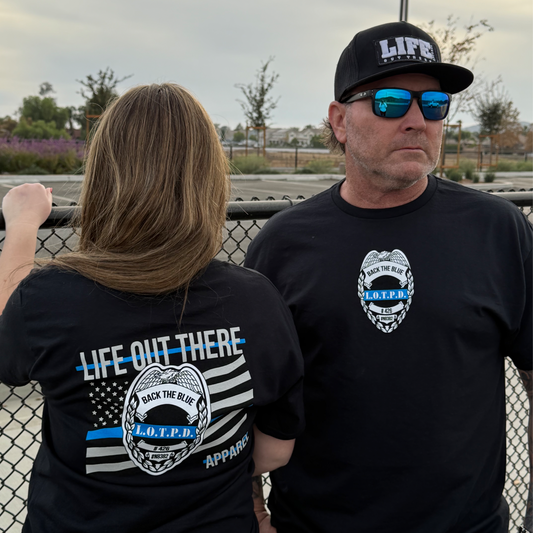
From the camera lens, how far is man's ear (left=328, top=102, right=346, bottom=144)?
1.92 metres

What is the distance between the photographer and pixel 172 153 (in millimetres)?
1316

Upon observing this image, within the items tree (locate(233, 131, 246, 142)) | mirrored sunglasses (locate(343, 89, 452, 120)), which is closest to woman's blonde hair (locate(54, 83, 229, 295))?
mirrored sunglasses (locate(343, 89, 452, 120))

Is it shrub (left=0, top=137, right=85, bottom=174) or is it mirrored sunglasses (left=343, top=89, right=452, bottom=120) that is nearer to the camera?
mirrored sunglasses (left=343, top=89, right=452, bottom=120)

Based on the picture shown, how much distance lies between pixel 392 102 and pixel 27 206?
1153mm

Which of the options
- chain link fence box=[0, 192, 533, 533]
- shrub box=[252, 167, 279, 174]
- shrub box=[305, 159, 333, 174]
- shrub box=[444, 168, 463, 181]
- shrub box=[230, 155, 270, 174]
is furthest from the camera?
shrub box=[305, 159, 333, 174]

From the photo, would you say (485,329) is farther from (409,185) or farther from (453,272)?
(409,185)

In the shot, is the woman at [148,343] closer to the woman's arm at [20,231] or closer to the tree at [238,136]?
the woman's arm at [20,231]

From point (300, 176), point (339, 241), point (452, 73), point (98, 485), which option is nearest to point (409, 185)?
point (339, 241)

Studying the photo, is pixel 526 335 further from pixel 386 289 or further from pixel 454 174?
pixel 454 174

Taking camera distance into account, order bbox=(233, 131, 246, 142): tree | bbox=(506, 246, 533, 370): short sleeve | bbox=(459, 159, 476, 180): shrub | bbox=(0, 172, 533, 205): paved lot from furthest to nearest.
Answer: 1. bbox=(233, 131, 246, 142): tree
2. bbox=(459, 159, 476, 180): shrub
3. bbox=(0, 172, 533, 205): paved lot
4. bbox=(506, 246, 533, 370): short sleeve

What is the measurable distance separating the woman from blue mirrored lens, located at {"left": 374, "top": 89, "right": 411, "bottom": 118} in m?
0.63

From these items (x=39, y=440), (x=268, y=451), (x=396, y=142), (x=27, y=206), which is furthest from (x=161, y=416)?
(x=39, y=440)

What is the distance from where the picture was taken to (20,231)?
59.8 inches

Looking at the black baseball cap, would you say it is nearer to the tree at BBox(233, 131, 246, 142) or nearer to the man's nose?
the man's nose
